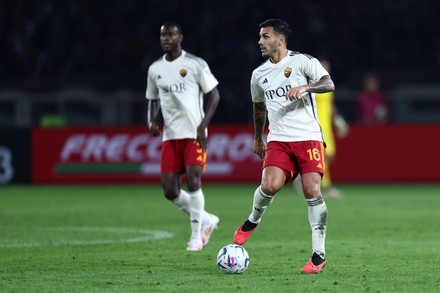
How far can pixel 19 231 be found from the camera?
12273 mm

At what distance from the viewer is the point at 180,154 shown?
1073cm

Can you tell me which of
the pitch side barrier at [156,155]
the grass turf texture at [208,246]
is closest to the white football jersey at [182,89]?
the grass turf texture at [208,246]

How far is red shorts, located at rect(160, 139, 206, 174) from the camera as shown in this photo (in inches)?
417

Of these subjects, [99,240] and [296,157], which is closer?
[296,157]

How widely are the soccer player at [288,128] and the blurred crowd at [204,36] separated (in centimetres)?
1483

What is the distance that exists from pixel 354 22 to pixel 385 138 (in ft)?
16.3

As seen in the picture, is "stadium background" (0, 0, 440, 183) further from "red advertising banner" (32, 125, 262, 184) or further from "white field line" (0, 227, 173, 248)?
"white field line" (0, 227, 173, 248)

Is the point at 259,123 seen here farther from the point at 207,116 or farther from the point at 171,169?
the point at 171,169

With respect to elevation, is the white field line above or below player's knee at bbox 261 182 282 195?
below

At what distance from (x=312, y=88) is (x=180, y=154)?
3.01m

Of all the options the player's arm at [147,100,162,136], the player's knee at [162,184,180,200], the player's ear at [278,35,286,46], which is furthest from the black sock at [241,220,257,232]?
the player's arm at [147,100,162,136]

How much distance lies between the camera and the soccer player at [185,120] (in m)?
10.6

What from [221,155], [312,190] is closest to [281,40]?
[312,190]

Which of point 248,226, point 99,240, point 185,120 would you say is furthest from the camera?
point 99,240
